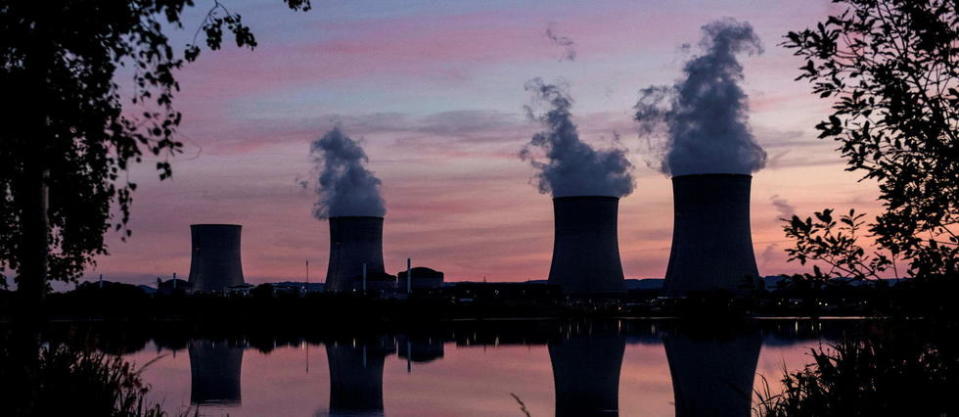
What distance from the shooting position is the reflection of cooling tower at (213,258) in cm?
5172

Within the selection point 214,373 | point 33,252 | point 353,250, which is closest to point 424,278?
point 353,250

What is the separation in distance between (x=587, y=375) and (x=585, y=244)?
23.5 metres

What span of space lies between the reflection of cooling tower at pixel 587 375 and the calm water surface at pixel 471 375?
0.10ft

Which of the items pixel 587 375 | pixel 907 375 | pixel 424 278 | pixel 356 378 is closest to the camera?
pixel 907 375

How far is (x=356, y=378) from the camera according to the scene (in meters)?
18.6

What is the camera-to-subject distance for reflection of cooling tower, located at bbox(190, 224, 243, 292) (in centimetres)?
5172

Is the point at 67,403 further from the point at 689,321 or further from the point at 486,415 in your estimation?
the point at 689,321

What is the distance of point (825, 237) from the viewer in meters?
5.38

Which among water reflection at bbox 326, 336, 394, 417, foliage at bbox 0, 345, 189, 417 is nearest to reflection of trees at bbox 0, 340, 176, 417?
foliage at bbox 0, 345, 189, 417

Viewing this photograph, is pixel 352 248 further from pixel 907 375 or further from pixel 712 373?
pixel 907 375

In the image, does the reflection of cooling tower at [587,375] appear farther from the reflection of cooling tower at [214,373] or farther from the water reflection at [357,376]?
the reflection of cooling tower at [214,373]

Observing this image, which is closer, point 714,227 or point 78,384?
point 78,384

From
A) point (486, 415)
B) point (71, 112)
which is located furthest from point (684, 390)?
point (71, 112)

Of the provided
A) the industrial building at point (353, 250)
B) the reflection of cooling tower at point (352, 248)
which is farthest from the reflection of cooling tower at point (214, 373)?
the reflection of cooling tower at point (352, 248)
